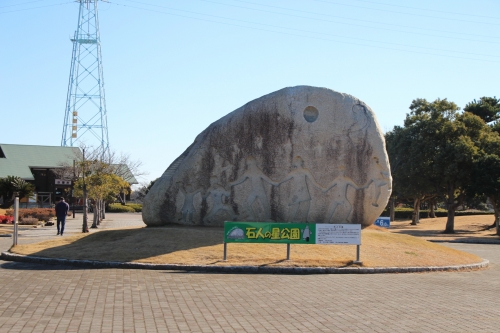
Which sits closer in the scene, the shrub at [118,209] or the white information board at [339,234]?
the white information board at [339,234]

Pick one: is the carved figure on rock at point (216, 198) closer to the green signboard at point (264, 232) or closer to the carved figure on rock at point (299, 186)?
the carved figure on rock at point (299, 186)

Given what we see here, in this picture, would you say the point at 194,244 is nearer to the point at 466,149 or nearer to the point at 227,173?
the point at 227,173

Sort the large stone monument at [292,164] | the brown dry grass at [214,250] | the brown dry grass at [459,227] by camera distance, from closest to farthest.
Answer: the brown dry grass at [214,250] < the large stone monument at [292,164] < the brown dry grass at [459,227]

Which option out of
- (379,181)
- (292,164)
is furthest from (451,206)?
(292,164)

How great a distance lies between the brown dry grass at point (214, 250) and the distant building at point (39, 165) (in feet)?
152

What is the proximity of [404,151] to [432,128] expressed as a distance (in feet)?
11.6

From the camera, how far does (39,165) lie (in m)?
66.1

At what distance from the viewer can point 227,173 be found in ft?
68.5

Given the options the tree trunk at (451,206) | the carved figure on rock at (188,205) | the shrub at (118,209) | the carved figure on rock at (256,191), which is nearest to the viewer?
the carved figure on rock at (256,191)

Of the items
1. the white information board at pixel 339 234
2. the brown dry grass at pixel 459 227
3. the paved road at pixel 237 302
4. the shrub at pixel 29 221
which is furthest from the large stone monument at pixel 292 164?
the brown dry grass at pixel 459 227

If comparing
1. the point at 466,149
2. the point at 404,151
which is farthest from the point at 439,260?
the point at 404,151

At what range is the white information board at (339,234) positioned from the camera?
55.5 feet

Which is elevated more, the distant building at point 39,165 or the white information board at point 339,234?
the distant building at point 39,165

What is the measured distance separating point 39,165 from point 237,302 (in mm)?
59452
